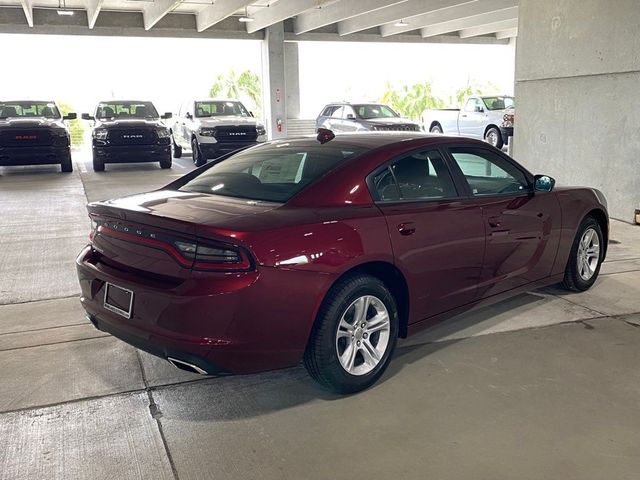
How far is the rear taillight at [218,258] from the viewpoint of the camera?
3.20 meters

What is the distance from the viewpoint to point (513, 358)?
4207 mm

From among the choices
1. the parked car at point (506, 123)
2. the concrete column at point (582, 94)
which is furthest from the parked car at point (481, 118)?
the concrete column at point (582, 94)

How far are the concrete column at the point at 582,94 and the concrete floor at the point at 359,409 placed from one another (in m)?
4.58

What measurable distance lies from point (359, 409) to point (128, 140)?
1355 cm

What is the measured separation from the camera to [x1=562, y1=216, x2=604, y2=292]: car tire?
5.43 metres

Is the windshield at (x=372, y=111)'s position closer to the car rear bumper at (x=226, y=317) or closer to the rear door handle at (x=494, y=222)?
the rear door handle at (x=494, y=222)

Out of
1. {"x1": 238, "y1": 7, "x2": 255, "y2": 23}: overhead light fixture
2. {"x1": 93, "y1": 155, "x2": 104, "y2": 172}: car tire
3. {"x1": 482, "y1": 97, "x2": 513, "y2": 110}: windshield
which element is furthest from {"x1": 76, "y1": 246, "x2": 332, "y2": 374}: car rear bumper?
{"x1": 238, "y1": 7, "x2": 255, "y2": 23}: overhead light fixture

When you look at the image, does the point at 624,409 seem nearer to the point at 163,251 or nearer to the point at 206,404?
the point at 206,404

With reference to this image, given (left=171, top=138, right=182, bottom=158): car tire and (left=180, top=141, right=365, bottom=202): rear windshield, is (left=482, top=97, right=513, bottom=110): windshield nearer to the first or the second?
(left=171, top=138, right=182, bottom=158): car tire

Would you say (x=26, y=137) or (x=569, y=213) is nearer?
(x=569, y=213)

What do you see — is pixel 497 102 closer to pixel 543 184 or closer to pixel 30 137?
pixel 30 137

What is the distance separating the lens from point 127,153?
15.7m

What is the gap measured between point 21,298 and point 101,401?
2.56m

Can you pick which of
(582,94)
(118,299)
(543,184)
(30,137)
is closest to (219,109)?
(30,137)
